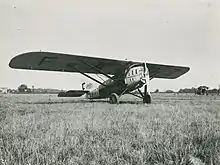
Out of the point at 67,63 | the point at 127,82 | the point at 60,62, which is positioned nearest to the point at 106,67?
the point at 127,82

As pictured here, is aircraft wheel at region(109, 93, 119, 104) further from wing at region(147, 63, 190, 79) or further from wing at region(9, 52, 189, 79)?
wing at region(147, 63, 190, 79)

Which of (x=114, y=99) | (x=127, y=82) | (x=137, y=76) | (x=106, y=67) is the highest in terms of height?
(x=106, y=67)

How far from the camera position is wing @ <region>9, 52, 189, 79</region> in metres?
15.3

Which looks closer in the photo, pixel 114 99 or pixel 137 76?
pixel 114 99

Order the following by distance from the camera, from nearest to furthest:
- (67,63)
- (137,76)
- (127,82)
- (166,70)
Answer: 1. (137,76)
2. (127,82)
3. (67,63)
4. (166,70)

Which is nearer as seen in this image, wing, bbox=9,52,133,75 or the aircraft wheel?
wing, bbox=9,52,133,75

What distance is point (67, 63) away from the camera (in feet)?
58.2

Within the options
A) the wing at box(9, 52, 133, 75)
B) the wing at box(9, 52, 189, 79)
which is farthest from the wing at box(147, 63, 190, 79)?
the wing at box(9, 52, 133, 75)

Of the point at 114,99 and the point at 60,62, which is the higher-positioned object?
the point at 60,62

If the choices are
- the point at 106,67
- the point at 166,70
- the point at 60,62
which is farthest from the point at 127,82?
the point at 166,70

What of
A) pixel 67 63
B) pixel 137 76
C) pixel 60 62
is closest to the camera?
pixel 137 76

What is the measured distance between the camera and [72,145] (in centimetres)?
377

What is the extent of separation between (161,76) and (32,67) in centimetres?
1158

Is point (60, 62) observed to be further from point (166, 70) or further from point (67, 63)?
point (166, 70)
